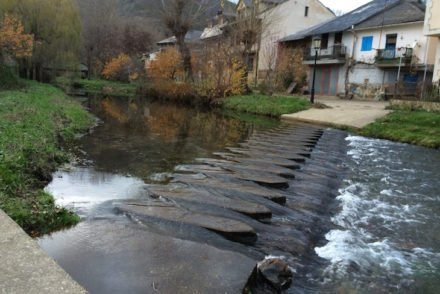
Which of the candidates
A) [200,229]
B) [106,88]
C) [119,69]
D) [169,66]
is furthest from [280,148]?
[119,69]

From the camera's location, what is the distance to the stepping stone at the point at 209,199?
20.4 feet

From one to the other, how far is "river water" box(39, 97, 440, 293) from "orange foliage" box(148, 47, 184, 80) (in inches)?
836

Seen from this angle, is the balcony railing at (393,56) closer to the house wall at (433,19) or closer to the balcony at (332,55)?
the balcony at (332,55)

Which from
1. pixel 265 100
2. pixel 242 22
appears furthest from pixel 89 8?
pixel 265 100

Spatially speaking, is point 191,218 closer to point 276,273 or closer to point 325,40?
point 276,273

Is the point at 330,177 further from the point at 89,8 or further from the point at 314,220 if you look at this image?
the point at 89,8

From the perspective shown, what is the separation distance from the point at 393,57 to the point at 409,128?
52.1 ft

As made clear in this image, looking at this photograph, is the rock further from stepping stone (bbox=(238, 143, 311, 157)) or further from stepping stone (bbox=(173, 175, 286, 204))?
stepping stone (bbox=(238, 143, 311, 157))

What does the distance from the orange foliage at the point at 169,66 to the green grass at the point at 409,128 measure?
2120 cm

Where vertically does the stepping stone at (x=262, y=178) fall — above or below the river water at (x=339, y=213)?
above

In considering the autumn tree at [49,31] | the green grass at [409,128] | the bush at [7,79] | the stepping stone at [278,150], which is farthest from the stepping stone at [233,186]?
the autumn tree at [49,31]

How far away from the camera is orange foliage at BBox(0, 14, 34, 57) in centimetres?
2199

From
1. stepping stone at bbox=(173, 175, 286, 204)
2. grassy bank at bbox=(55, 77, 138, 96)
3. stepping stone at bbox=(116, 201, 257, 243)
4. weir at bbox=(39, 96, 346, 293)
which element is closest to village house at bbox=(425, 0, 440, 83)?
weir at bbox=(39, 96, 346, 293)

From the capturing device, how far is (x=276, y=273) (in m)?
4.34
